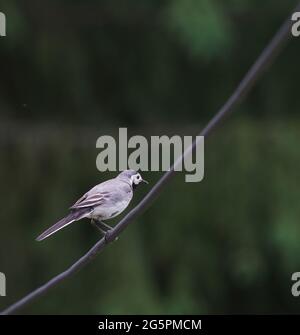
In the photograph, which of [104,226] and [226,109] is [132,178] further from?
[226,109]

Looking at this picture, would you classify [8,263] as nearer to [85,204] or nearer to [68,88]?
[68,88]

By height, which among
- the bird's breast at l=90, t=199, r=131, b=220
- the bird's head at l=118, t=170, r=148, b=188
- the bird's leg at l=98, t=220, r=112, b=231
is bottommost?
the bird's leg at l=98, t=220, r=112, b=231

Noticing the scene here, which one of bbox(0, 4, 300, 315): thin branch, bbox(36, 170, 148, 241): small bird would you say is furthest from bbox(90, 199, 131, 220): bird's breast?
bbox(0, 4, 300, 315): thin branch

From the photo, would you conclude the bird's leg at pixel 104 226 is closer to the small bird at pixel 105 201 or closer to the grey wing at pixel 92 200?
the small bird at pixel 105 201

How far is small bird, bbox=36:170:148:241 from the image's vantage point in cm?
416

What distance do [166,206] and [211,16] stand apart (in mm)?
1812

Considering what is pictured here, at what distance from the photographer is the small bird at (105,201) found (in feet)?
13.6

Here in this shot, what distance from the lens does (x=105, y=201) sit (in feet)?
13.7

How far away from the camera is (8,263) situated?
30.7 ft

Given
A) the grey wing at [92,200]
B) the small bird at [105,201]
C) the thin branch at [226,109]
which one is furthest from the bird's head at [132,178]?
the thin branch at [226,109]

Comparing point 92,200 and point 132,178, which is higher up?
point 132,178

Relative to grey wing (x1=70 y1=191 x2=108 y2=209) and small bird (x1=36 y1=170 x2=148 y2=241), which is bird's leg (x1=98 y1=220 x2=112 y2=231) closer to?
small bird (x1=36 y1=170 x2=148 y2=241)

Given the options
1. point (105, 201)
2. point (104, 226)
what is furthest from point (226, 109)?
point (104, 226)

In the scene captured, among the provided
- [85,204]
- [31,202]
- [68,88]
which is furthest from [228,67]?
[85,204]
